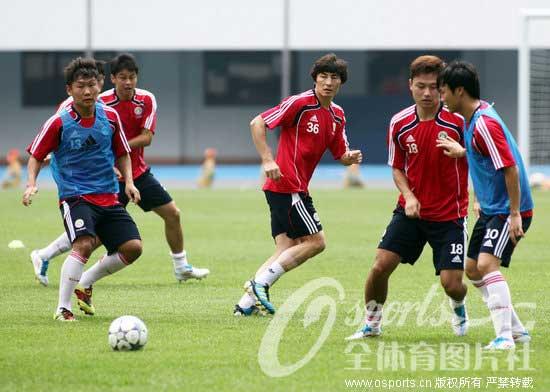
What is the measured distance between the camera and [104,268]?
9.80 metres

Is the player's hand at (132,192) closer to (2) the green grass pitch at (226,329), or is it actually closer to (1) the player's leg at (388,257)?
(2) the green grass pitch at (226,329)

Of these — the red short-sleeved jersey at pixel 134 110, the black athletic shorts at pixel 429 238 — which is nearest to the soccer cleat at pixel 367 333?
the black athletic shorts at pixel 429 238

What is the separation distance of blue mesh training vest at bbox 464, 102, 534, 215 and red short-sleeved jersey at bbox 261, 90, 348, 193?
220 cm

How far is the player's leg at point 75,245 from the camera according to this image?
30.1 ft

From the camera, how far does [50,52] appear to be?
38.1 metres

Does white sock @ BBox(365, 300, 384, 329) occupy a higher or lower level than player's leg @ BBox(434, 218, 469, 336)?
lower

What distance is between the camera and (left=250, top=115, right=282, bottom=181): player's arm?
9.09 m

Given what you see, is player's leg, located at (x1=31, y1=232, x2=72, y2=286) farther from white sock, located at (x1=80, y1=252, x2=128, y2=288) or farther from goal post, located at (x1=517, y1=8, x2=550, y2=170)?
goal post, located at (x1=517, y1=8, x2=550, y2=170)

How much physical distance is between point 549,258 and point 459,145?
6.47 metres

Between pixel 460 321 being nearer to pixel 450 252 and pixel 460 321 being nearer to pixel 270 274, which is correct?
pixel 450 252
